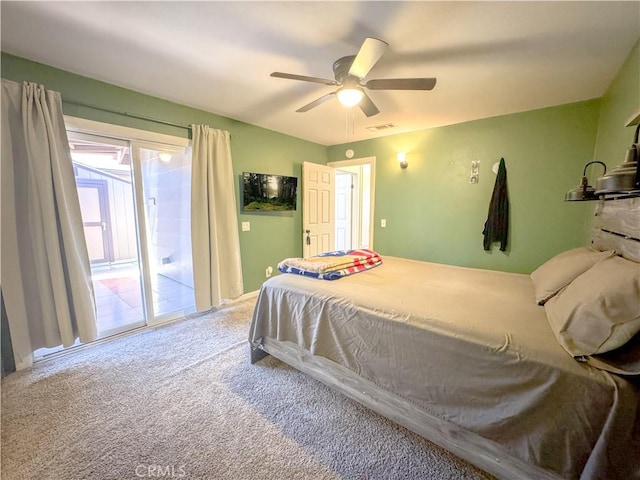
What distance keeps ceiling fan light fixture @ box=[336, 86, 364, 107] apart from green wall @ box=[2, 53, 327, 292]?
74.6 inches

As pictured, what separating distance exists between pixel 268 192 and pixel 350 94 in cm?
207

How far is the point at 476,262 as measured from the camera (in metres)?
3.33

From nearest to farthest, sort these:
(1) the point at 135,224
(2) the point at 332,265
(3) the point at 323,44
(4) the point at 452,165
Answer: (3) the point at 323,44
(2) the point at 332,265
(1) the point at 135,224
(4) the point at 452,165

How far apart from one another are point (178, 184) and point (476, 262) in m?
3.95

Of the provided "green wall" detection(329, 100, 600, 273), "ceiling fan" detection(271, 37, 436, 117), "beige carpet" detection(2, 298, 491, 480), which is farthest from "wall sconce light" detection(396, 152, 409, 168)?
"beige carpet" detection(2, 298, 491, 480)

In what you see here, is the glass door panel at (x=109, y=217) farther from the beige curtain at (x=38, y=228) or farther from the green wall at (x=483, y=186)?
the green wall at (x=483, y=186)

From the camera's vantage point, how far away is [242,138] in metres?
3.43

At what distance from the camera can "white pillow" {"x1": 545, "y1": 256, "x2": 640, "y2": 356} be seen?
0.97m

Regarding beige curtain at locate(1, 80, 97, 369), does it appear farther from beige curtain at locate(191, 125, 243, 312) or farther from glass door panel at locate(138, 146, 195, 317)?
beige curtain at locate(191, 125, 243, 312)

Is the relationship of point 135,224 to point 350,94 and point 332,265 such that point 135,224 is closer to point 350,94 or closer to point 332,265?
point 332,265

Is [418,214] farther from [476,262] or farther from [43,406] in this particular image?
[43,406]

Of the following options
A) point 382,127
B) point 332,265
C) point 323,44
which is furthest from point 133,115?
point 382,127

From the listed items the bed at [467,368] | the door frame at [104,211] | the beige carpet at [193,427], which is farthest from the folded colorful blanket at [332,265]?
the door frame at [104,211]

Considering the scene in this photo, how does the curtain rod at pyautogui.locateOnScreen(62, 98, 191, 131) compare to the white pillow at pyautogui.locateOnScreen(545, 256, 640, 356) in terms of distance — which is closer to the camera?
the white pillow at pyautogui.locateOnScreen(545, 256, 640, 356)
